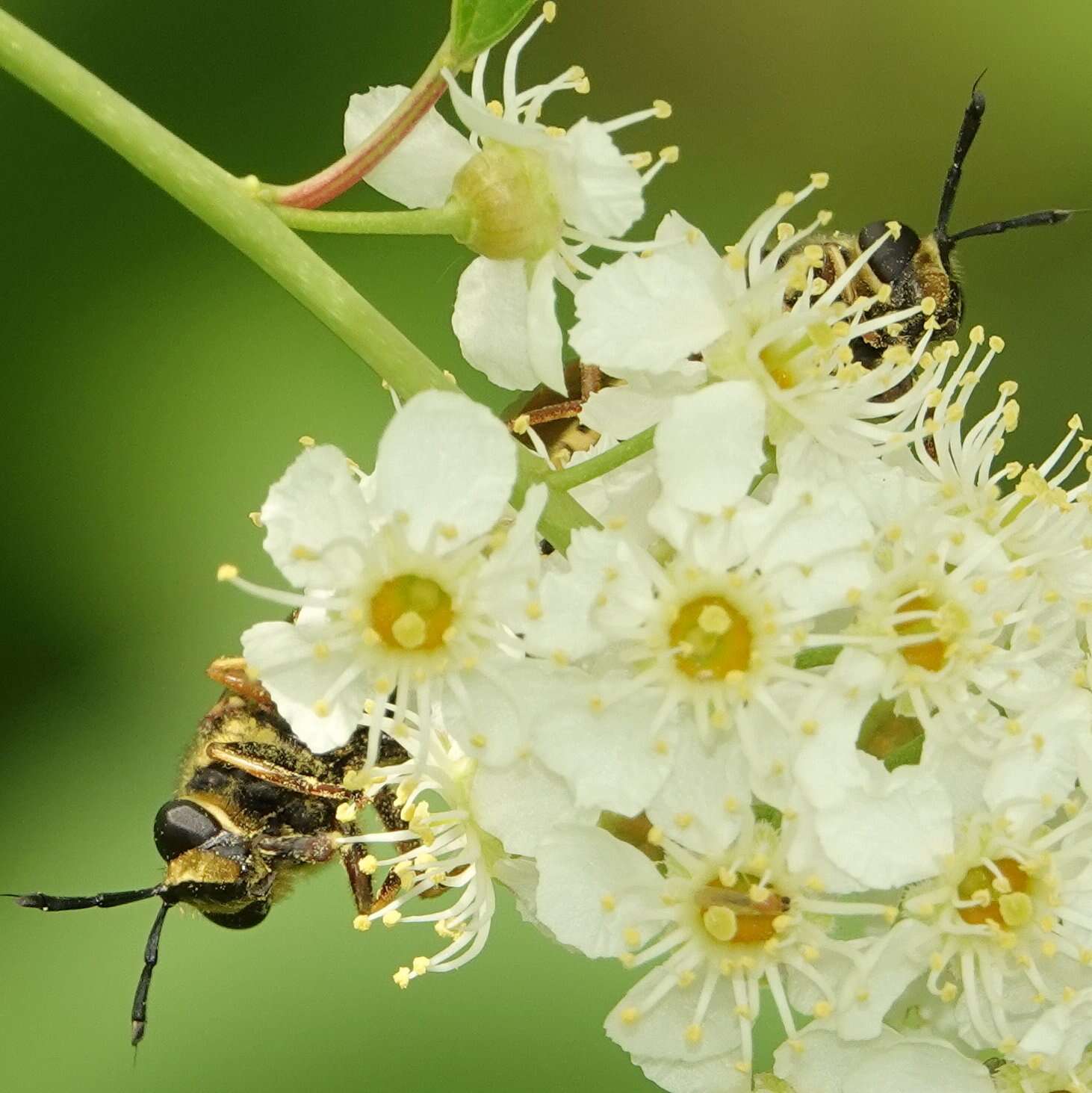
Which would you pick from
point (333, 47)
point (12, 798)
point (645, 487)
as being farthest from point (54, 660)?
point (645, 487)

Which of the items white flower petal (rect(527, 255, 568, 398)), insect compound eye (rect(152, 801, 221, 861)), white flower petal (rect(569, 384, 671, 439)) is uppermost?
white flower petal (rect(527, 255, 568, 398))

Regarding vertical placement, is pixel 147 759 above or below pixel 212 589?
below

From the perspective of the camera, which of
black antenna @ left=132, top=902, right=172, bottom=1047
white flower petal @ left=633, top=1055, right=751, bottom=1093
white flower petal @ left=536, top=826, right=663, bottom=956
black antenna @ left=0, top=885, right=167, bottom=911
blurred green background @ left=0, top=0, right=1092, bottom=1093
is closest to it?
white flower petal @ left=536, top=826, right=663, bottom=956

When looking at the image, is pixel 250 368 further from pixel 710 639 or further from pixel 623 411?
pixel 710 639

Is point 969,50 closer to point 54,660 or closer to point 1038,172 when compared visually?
point 1038,172

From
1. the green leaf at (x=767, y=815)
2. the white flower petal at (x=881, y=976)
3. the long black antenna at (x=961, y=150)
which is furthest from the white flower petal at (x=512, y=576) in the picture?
the long black antenna at (x=961, y=150)

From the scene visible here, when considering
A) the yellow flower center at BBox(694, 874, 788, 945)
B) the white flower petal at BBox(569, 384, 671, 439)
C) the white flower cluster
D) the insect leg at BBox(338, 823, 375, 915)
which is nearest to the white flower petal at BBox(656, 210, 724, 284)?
the white flower cluster

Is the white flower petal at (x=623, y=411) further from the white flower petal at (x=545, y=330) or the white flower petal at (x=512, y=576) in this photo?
the white flower petal at (x=512, y=576)

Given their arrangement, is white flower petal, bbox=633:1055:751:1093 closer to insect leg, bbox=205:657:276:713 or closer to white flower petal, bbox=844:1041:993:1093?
white flower petal, bbox=844:1041:993:1093
